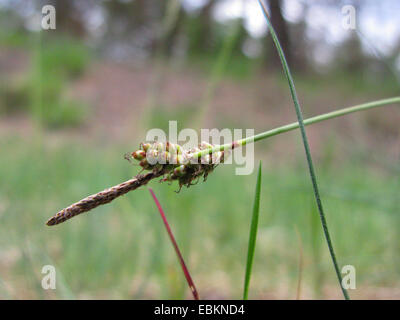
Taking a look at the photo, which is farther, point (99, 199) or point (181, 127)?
point (181, 127)

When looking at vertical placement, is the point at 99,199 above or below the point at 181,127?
below

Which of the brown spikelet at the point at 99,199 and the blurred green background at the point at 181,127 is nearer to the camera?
the brown spikelet at the point at 99,199

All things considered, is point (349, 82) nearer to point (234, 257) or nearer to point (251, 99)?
point (251, 99)

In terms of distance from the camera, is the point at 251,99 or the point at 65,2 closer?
the point at 251,99

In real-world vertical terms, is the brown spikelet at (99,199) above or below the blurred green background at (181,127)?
below

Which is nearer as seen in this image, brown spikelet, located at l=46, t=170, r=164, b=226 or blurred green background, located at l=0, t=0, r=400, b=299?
brown spikelet, located at l=46, t=170, r=164, b=226

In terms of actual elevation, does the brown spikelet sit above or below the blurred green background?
below

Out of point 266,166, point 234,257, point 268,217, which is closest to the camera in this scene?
Answer: point 234,257
